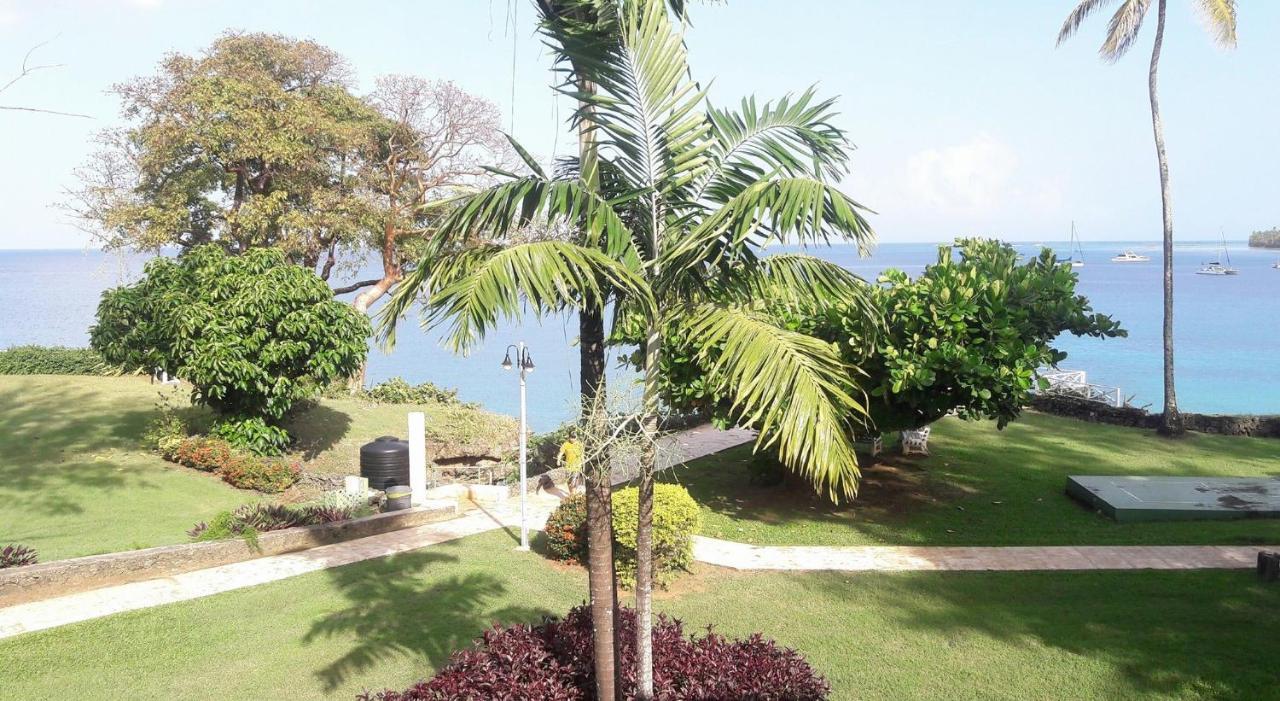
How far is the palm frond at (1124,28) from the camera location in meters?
22.1

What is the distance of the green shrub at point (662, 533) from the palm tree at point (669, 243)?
5.09 m

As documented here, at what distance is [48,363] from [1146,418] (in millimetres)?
29631

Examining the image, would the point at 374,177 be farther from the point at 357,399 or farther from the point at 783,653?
the point at 783,653

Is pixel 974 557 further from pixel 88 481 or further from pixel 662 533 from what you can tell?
pixel 88 481

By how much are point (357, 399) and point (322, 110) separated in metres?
8.29

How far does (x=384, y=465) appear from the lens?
16172mm

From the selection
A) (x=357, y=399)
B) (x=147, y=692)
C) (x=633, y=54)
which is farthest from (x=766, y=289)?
(x=357, y=399)

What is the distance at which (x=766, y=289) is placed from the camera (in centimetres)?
589

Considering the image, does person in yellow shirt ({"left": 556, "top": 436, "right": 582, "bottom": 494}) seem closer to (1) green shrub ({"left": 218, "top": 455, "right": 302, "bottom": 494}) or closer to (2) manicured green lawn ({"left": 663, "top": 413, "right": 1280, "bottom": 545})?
(2) manicured green lawn ({"left": 663, "top": 413, "right": 1280, "bottom": 545})

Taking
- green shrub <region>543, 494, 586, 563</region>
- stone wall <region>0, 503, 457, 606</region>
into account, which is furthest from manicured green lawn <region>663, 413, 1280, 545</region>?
stone wall <region>0, 503, 457, 606</region>

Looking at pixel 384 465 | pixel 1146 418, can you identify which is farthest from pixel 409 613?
pixel 1146 418

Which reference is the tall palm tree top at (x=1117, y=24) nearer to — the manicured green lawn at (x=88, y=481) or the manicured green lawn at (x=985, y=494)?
the manicured green lawn at (x=985, y=494)

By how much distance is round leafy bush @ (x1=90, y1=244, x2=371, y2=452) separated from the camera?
15.8 m

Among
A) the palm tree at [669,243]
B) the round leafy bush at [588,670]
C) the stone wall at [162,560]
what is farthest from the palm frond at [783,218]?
the stone wall at [162,560]
